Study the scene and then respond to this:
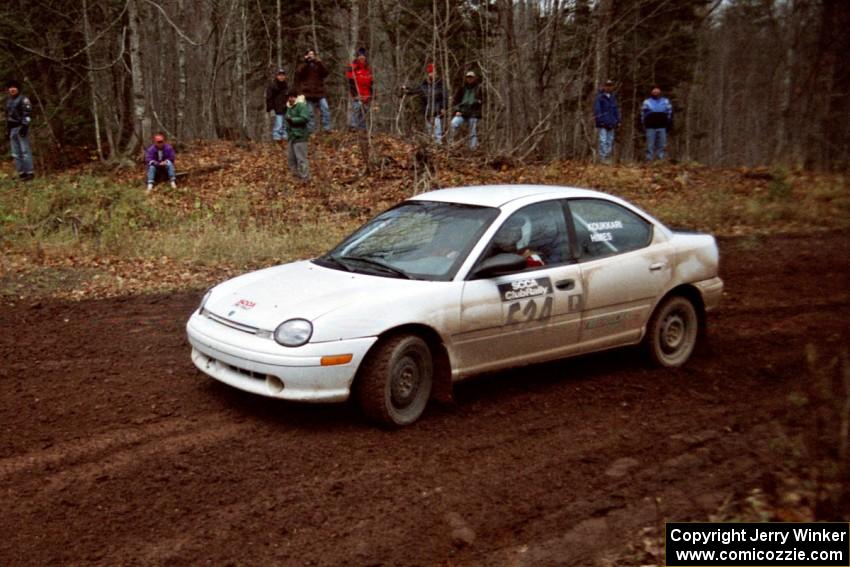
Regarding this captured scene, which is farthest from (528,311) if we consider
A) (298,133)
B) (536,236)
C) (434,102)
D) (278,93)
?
(278,93)

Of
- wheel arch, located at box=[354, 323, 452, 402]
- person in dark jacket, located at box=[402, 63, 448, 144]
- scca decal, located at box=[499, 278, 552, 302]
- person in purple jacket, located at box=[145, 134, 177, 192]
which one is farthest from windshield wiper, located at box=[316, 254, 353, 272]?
person in purple jacket, located at box=[145, 134, 177, 192]

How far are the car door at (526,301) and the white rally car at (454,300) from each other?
11mm

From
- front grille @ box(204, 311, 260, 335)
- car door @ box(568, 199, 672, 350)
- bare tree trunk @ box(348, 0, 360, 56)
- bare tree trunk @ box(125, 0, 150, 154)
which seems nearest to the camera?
front grille @ box(204, 311, 260, 335)

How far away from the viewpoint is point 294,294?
5590mm

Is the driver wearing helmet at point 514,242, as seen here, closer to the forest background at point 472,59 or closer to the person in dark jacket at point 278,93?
the forest background at point 472,59

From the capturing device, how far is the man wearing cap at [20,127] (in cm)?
1731

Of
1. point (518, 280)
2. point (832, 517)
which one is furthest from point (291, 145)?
point (832, 517)

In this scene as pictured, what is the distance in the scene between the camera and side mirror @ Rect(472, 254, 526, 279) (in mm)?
5699

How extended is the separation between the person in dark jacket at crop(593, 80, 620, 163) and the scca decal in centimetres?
1416

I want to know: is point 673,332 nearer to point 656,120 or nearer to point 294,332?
point 294,332

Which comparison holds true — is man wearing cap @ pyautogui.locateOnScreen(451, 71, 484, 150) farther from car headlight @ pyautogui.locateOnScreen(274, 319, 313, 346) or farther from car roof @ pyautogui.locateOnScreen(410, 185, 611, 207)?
car headlight @ pyautogui.locateOnScreen(274, 319, 313, 346)

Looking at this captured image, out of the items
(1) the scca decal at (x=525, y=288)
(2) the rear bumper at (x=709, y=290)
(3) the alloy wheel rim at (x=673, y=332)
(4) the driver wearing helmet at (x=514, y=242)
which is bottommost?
(3) the alloy wheel rim at (x=673, y=332)

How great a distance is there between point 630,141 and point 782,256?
18.5 meters

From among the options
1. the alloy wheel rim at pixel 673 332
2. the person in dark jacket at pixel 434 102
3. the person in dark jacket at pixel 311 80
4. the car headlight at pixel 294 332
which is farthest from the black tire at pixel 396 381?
the person in dark jacket at pixel 311 80
